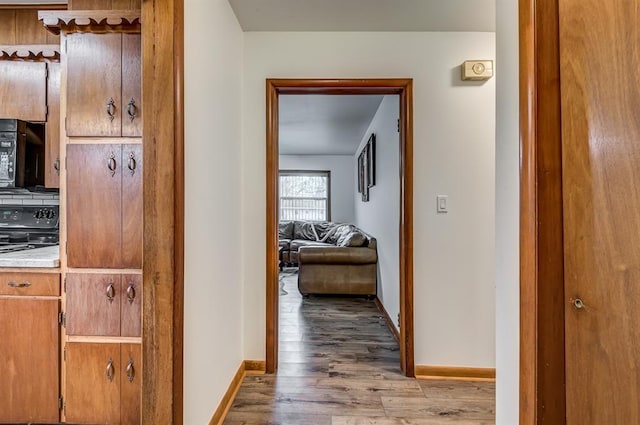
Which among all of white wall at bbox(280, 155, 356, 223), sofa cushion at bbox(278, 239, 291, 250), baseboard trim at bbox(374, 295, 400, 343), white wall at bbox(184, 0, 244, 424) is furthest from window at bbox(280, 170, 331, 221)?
white wall at bbox(184, 0, 244, 424)

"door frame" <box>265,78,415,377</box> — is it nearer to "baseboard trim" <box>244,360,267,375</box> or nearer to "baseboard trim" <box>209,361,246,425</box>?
"baseboard trim" <box>244,360,267,375</box>

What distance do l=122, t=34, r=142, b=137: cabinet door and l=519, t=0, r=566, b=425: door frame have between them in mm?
1544

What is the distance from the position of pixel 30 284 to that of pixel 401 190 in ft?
7.06

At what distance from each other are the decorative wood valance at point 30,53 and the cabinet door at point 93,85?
0.67 meters

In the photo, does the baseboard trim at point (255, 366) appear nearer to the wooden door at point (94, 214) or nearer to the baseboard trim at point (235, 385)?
the baseboard trim at point (235, 385)

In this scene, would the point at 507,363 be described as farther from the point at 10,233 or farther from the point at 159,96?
the point at 10,233

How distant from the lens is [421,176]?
2.25 meters

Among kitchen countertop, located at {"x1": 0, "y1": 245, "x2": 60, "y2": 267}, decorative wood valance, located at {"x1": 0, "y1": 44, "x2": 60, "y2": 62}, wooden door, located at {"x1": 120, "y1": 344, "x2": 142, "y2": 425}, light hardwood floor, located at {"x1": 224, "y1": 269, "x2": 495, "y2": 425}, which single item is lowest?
light hardwood floor, located at {"x1": 224, "y1": 269, "x2": 495, "y2": 425}

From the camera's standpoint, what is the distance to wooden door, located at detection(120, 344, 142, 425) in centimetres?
150

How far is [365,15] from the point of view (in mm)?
2057

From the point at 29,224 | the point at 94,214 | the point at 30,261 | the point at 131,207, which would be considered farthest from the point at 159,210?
the point at 29,224

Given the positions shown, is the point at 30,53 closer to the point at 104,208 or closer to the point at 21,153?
the point at 21,153

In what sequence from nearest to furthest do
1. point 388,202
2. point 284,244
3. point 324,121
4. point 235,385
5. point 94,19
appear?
point 94,19, point 235,385, point 388,202, point 324,121, point 284,244

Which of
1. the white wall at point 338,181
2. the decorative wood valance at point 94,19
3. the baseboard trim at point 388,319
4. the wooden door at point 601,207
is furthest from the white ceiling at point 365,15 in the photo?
the white wall at point 338,181
